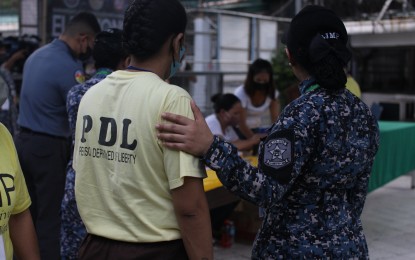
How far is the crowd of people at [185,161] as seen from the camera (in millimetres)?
1647

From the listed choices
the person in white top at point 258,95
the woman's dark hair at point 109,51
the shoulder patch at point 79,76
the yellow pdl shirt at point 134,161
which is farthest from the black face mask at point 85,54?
the yellow pdl shirt at point 134,161

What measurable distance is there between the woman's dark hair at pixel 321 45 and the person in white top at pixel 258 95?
3854mm

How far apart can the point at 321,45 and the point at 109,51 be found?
151 centimetres

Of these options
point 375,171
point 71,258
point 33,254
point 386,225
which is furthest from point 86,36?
point 386,225

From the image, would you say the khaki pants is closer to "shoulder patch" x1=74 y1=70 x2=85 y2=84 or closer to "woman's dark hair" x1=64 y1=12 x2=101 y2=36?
"shoulder patch" x1=74 y1=70 x2=85 y2=84

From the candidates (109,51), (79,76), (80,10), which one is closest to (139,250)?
(109,51)

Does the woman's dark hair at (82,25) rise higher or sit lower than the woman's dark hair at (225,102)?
higher

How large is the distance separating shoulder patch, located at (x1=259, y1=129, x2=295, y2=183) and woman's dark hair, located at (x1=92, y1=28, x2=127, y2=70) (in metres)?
1.45

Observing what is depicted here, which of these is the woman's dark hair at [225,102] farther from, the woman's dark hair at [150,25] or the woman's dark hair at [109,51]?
the woman's dark hair at [150,25]

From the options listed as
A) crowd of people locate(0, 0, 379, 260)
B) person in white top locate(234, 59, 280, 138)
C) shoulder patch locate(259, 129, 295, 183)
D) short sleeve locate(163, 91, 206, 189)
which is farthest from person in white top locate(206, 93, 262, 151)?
short sleeve locate(163, 91, 206, 189)

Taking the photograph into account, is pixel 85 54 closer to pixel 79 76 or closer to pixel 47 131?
pixel 79 76

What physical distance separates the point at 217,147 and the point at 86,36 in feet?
8.27

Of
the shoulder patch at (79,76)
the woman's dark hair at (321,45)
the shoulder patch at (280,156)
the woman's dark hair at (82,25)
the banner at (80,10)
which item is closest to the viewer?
the shoulder patch at (280,156)

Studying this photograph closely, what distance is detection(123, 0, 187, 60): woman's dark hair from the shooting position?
1695 mm
